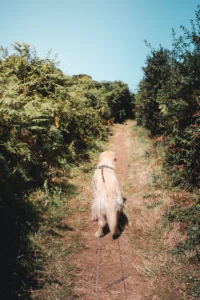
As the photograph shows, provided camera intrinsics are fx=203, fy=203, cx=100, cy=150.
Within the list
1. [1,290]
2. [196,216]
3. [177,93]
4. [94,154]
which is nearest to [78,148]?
[94,154]

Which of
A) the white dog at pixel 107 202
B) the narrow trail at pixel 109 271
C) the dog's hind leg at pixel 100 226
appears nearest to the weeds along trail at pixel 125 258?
the narrow trail at pixel 109 271

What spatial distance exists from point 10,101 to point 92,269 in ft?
13.7

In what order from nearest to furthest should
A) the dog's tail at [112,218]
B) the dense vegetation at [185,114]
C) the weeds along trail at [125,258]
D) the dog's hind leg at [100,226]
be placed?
1. the weeds along trail at [125,258]
2. the dog's tail at [112,218]
3. the dog's hind leg at [100,226]
4. the dense vegetation at [185,114]

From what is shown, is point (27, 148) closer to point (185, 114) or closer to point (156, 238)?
point (156, 238)

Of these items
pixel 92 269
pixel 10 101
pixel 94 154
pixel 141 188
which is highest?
pixel 10 101

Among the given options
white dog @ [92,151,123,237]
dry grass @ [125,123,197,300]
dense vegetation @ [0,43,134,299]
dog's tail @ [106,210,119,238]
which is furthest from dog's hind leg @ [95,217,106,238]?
dense vegetation @ [0,43,134,299]

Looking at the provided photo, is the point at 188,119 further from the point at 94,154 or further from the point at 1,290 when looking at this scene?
the point at 1,290

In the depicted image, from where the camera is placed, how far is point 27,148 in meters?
5.08

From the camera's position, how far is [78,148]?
393 inches

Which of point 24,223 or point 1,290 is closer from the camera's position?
point 1,290

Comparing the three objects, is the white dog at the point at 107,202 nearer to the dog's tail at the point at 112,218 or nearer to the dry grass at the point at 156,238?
the dog's tail at the point at 112,218

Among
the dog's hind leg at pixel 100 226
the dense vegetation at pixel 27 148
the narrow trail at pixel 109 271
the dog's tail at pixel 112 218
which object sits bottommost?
the narrow trail at pixel 109 271

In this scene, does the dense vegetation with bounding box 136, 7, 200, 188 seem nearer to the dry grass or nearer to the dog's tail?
the dry grass

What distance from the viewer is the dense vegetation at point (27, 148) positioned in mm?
3480
